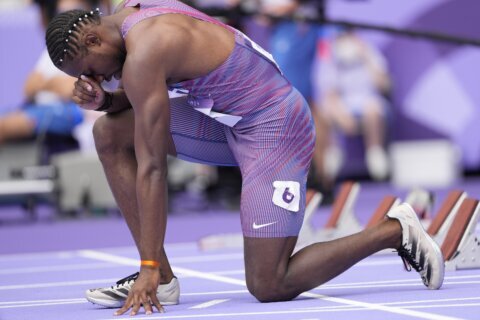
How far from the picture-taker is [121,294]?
4688 mm

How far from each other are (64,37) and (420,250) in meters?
1.70

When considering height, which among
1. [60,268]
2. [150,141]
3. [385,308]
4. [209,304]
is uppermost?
[150,141]

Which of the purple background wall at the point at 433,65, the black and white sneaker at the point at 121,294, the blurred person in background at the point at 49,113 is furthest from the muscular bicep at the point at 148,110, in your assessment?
the purple background wall at the point at 433,65

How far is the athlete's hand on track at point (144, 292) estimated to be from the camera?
4.26 m

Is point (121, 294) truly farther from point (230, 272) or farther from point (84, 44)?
point (230, 272)

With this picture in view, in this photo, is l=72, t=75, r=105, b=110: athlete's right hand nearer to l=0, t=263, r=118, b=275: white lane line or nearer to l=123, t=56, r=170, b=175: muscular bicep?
l=123, t=56, r=170, b=175: muscular bicep

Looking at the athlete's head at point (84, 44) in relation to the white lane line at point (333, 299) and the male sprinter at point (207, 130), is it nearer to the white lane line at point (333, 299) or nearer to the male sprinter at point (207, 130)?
the male sprinter at point (207, 130)

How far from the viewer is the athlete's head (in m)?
4.39

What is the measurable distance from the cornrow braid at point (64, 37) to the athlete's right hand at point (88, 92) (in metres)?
0.20

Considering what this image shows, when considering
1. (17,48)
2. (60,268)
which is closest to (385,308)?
(60,268)

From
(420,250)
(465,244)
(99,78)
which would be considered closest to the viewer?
(99,78)

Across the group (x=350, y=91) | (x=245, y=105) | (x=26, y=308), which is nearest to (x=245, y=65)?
(x=245, y=105)

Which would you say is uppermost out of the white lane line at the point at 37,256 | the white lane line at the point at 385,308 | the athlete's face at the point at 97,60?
the athlete's face at the point at 97,60

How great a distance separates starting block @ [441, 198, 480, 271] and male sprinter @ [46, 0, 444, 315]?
31.1 inches
